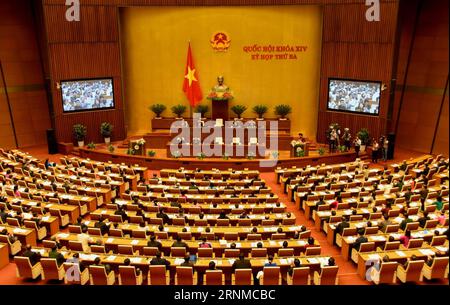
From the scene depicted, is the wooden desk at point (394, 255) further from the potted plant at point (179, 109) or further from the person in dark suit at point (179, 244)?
the potted plant at point (179, 109)

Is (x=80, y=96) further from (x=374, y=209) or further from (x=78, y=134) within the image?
(x=374, y=209)

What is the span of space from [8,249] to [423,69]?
70.9ft

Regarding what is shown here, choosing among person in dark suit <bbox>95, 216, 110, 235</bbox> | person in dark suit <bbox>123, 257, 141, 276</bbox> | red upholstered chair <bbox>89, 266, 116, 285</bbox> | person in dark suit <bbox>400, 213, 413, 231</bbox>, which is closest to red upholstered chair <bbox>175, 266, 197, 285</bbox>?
person in dark suit <bbox>123, 257, 141, 276</bbox>

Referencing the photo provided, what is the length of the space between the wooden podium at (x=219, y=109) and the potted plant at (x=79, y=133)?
24.0ft

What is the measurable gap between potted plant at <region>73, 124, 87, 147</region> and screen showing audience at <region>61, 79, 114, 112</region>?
1164mm

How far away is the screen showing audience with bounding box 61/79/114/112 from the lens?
81.1 ft

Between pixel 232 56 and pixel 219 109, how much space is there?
3.37 m

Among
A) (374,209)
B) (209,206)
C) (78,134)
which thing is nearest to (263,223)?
(209,206)

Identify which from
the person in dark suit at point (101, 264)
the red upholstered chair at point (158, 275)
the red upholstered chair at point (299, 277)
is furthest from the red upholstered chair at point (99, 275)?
the red upholstered chair at point (299, 277)

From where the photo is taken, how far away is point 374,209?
14.0 m

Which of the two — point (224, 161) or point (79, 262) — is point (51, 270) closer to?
point (79, 262)

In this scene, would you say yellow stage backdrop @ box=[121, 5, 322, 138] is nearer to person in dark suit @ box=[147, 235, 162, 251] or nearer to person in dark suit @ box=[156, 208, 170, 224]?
person in dark suit @ box=[156, 208, 170, 224]

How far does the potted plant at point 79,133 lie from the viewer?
24.4 m

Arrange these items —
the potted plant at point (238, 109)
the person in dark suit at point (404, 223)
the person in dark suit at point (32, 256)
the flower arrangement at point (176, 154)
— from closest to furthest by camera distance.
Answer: the person in dark suit at point (32, 256), the person in dark suit at point (404, 223), the flower arrangement at point (176, 154), the potted plant at point (238, 109)
